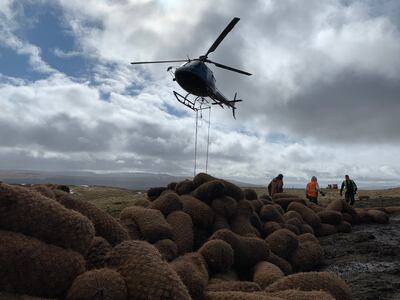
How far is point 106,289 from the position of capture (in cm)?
330

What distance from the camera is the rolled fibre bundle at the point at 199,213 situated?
838 centimetres

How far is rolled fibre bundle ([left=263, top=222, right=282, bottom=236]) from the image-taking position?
923cm

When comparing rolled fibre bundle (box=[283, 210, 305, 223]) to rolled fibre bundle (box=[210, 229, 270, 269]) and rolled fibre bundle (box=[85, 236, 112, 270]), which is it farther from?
rolled fibre bundle (box=[85, 236, 112, 270])

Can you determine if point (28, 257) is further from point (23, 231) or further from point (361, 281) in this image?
point (361, 281)

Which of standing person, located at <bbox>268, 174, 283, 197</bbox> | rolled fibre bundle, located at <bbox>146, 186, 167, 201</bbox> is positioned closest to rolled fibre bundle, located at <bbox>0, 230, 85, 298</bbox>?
rolled fibre bundle, located at <bbox>146, 186, 167, 201</bbox>

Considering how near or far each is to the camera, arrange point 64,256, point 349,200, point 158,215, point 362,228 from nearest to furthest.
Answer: point 64,256
point 158,215
point 362,228
point 349,200

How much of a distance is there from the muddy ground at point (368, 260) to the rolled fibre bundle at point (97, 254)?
12.4ft

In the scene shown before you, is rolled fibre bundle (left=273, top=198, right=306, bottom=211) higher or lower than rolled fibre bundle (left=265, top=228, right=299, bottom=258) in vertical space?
higher

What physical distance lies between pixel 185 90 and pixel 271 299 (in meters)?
26.9

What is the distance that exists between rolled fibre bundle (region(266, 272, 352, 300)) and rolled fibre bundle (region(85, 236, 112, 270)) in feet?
6.51

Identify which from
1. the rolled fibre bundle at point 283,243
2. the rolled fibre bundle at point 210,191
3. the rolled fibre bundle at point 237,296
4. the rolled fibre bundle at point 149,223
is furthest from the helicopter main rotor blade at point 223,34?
the rolled fibre bundle at point 237,296

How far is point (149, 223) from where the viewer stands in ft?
21.7

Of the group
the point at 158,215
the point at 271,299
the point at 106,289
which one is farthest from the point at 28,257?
the point at 158,215

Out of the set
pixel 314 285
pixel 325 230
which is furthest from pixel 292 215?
pixel 314 285
